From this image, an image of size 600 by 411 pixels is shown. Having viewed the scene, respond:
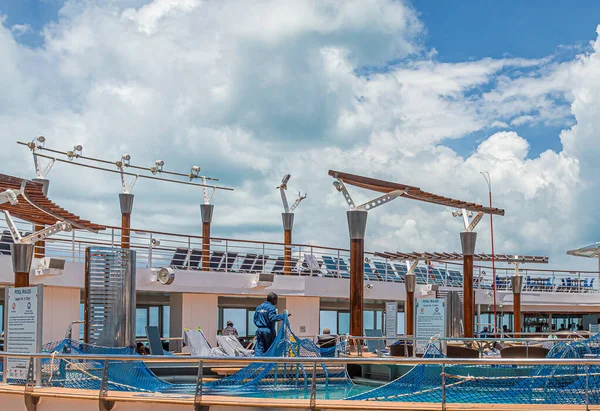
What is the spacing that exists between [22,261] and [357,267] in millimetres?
6178

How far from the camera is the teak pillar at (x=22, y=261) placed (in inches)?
582

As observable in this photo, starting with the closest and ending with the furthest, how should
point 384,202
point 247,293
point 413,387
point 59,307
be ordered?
point 413,387
point 384,202
point 59,307
point 247,293

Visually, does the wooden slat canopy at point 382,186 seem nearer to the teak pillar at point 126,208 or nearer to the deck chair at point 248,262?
the deck chair at point 248,262

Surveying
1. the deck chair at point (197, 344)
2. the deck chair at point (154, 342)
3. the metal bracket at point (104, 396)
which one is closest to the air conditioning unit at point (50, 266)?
the deck chair at point (154, 342)

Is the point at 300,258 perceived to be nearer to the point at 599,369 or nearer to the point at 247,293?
the point at 247,293

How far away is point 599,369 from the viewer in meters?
9.16

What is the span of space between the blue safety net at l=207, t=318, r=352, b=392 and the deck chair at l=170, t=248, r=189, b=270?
1223cm

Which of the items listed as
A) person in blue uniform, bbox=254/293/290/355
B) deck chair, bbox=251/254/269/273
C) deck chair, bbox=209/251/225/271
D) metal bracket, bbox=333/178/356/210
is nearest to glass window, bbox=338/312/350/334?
deck chair, bbox=251/254/269/273

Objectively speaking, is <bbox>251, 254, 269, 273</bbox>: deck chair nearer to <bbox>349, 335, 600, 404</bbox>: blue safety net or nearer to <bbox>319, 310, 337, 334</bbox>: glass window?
<bbox>319, 310, 337, 334</bbox>: glass window

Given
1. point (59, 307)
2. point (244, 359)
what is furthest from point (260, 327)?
point (59, 307)

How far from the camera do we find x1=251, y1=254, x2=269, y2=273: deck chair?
2522 cm

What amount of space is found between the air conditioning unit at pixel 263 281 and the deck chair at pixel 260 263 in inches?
53.1

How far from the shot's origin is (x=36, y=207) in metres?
13.4

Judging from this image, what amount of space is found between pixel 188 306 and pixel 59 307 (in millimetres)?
3948
